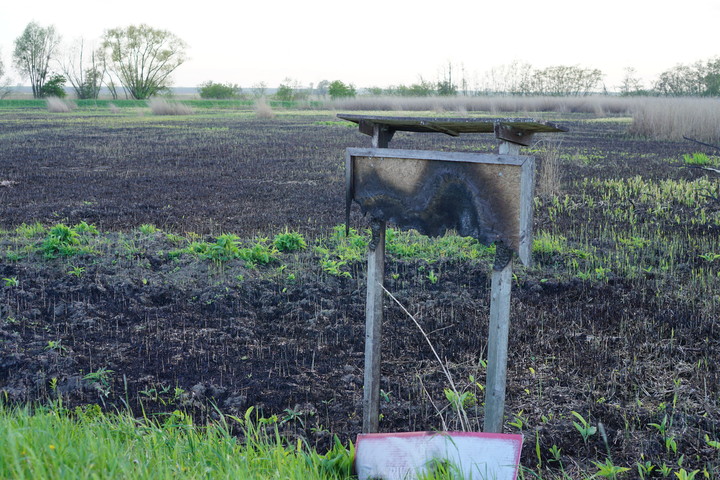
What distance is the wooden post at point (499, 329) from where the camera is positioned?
2.94 meters

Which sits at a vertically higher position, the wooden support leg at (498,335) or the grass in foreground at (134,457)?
the wooden support leg at (498,335)

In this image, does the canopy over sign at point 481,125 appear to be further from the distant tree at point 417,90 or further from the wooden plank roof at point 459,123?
the distant tree at point 417,90

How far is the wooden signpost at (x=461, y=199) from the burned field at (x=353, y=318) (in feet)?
1.53

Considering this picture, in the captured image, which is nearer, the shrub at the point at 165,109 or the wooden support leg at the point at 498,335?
the wooden support leg at the point at 498,335

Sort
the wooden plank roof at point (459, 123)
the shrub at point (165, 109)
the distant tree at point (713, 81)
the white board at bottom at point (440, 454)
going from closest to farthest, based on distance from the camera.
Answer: the white board at bottom at point (440, 454)
the wooden plank roof at point (459, 123)
the shrub at point (165, 109)
the distant tree at point (713, 81)

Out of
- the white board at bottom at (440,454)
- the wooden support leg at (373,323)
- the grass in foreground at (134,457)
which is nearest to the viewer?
the grass in foreground at (134,457)

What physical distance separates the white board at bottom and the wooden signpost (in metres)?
0.29

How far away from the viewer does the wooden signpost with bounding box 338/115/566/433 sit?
282 cm

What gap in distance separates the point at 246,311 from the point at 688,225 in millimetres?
6483

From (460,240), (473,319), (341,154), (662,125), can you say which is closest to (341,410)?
(473,319)

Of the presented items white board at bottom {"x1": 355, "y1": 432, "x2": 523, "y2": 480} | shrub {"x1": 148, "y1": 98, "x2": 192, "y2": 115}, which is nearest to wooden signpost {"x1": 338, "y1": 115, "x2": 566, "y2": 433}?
white board at bottom {"x1": 355, "y1": 432, "x2": 523, "y2": 480}

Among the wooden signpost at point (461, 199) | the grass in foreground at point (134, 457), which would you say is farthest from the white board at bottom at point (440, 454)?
the wooden signpost at point (461, 199)

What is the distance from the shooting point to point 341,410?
13.3 ft

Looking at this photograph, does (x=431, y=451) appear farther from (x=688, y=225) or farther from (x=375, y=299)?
(x=688, y=225)
